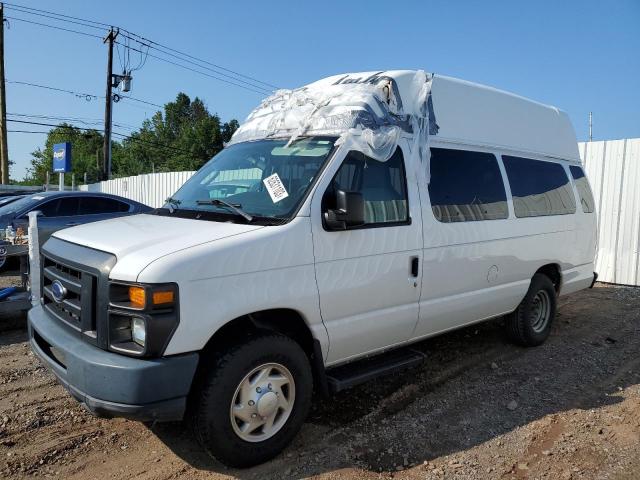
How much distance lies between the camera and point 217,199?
143 inches

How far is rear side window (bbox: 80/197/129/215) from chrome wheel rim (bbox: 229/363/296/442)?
27.0 feet

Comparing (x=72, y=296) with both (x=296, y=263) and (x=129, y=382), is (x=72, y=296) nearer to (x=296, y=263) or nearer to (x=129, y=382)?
(x=129, y=382)

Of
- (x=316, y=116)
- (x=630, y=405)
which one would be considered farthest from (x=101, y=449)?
(x=630, y=405)

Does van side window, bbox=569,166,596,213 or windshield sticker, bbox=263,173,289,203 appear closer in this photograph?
windshield sticker, bbox=263,173,289,203

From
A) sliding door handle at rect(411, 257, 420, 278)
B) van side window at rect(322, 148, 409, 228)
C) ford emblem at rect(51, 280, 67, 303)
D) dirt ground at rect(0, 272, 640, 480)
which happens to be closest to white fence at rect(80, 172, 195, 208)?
dirt ground at rect(0, 272, 640, 480)

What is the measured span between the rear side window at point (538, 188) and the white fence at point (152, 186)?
1118 cm

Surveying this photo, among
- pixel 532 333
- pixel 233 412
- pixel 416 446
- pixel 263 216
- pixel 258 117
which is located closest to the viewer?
pixel 233 412

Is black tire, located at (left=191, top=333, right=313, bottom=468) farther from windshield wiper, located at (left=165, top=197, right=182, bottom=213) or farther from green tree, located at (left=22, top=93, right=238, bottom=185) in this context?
green tree, located at (left=22, top=93, right=238, bottom=185)

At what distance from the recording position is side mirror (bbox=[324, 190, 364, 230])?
320 cm

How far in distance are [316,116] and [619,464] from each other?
322cm

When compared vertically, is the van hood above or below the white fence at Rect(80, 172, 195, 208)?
below

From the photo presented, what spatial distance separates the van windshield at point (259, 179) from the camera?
339 centimetres

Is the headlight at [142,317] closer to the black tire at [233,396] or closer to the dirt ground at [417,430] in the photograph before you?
the black tire at [233,396]

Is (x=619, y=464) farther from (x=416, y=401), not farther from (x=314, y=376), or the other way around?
(x=314, y=376)
